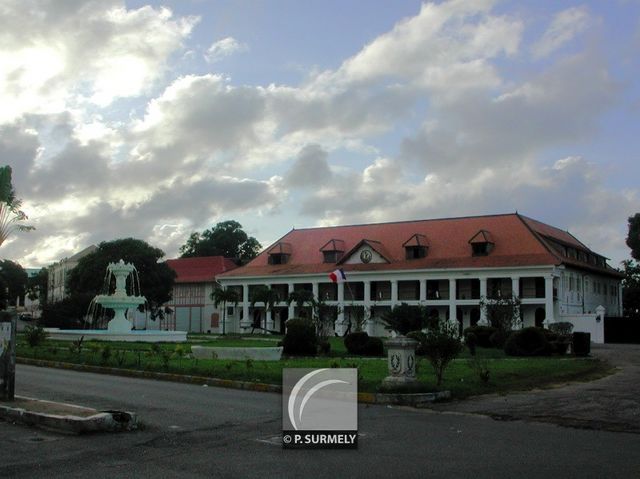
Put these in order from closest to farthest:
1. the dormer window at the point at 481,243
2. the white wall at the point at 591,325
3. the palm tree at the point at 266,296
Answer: the white wall at the point at 591,325 → the dormer window at the point at 481,243 → the palm tree at the point at 266,296

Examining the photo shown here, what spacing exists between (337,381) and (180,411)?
457 centimetres

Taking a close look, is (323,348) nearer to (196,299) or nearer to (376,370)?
(376,370)

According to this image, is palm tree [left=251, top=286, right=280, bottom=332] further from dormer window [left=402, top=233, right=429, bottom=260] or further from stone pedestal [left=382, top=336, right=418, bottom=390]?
stone pedestal [left=382, top=336, right=418, bottom=390]

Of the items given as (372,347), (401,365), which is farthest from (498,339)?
(401,365)

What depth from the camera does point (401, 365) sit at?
14641 mm

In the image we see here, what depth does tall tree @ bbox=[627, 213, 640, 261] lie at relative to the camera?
203 feet

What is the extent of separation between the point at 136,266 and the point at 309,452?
199 ft

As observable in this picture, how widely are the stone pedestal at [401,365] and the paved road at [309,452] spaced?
1761 mm

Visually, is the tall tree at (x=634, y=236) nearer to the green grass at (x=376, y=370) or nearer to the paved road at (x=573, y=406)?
the green grass at (x=376, y=370)

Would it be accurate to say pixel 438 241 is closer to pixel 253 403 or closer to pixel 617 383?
pixel 617 383

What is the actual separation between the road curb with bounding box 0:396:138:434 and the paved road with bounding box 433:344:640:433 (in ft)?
19.3

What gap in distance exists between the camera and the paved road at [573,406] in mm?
11430

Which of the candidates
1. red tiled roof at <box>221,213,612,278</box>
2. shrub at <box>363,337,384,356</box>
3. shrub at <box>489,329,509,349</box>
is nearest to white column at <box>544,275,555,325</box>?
red tiled roof at <box>221,213,612,278</box>

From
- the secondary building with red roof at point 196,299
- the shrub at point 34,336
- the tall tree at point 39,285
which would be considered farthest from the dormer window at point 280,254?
the tall tree at point 39,285
